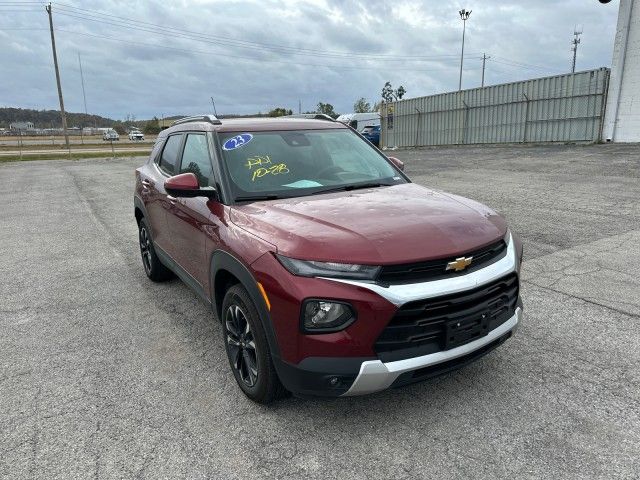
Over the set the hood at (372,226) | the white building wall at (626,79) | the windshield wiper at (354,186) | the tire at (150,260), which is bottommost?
the tire at (150,260)

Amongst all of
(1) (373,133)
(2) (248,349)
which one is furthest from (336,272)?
(1) (373,133)

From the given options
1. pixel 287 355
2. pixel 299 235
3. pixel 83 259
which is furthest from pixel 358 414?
pixel 83 259

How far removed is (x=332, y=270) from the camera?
2.36 meters

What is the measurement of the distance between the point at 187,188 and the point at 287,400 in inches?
60.0

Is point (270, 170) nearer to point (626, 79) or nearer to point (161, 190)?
point (161, 190)

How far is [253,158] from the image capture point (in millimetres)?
3521

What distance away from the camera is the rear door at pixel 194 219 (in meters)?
3.38

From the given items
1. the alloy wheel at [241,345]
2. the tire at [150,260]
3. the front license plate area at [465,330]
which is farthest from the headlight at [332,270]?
the tire at [150,260]

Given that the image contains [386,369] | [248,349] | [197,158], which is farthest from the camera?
[197,158]

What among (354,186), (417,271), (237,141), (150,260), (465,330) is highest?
(237,141)

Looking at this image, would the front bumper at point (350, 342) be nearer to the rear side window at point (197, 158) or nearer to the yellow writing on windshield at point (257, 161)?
the yellow writing on windshield at point (257, 161)

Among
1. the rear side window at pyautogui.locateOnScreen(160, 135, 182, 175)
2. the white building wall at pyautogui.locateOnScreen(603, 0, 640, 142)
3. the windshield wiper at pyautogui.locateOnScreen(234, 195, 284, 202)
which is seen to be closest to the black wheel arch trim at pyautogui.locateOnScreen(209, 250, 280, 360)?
the windshield wiper at pyautogui.locateOnScreen(234, 195, 284, 202)

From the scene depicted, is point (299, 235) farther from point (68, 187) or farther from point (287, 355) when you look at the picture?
point (68, 187)

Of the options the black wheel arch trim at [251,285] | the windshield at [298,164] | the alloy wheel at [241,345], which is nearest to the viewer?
the black wheel arch trim at [251,285]
